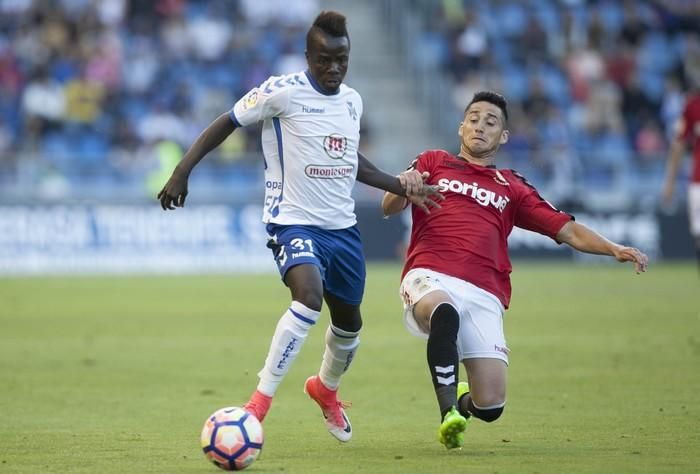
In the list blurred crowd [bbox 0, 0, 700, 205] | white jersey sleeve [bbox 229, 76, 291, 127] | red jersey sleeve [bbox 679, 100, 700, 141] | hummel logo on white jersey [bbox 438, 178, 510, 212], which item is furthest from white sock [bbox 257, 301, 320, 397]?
blurred crowd [bbox 0, 0, 700, 205]

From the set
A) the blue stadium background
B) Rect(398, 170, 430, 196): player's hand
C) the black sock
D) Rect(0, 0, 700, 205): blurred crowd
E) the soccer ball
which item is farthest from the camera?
Rect(0, 0, 700, 205): blurred crowd

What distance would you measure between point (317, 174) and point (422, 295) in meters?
0.99

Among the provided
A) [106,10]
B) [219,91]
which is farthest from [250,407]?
[106,10]

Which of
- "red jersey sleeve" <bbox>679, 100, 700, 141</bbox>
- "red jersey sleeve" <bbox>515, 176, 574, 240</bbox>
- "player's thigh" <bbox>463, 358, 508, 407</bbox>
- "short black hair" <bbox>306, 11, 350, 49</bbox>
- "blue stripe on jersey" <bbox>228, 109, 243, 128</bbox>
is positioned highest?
"short black hair" <bbox>306, 11, 350, 49</bbox>

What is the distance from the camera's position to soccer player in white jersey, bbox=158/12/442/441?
25.9ft

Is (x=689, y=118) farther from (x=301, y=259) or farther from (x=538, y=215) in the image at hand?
(x=301, y=259)

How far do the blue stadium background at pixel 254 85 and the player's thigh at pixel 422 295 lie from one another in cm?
1717

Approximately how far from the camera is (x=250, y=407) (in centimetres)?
749

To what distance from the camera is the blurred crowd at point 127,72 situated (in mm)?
27000

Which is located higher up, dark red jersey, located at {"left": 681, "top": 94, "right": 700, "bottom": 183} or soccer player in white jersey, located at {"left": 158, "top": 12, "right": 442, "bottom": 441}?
soccer player in white jersey, located at {"left": 158, "top": 12, "right": 442, "bottom": 441}

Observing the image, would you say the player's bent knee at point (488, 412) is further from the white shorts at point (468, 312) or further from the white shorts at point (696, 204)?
the white shorts at point (696, 204)

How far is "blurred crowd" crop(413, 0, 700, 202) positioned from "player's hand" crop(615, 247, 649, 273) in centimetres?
1948

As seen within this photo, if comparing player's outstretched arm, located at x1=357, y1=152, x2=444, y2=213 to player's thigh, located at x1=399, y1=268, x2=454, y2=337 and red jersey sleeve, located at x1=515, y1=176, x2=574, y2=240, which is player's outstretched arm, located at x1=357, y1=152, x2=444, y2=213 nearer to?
player's thigh, located at x1=399, y1=268, x2=454, y2=337

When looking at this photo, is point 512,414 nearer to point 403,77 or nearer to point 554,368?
point 554,368
